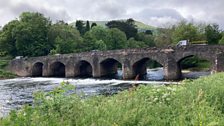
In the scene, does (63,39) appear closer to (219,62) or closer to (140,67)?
(140,67)

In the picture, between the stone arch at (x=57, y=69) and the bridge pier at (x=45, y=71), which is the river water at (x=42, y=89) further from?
the stone arch at (x=57, y=69)

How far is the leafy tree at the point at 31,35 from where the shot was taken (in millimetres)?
76125

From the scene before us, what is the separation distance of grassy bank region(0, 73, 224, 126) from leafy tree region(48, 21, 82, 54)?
6594 centimetres

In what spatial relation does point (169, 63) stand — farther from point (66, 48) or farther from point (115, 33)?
point (115, 33)

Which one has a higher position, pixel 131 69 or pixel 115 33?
pixel 115 33

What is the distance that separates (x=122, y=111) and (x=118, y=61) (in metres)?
44.9

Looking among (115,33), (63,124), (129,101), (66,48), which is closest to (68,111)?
(63,124)

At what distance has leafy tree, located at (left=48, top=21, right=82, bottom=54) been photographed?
255ft

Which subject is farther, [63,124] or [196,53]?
[196,53]

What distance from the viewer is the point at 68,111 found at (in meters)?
10.1

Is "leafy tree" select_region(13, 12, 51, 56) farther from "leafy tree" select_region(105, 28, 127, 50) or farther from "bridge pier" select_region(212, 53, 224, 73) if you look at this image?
"bridge pier" select_region(212, 53, 224, 73)

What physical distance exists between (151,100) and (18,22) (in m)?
72.7

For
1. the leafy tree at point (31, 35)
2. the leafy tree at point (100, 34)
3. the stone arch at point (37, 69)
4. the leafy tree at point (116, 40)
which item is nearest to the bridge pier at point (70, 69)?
the stone arch at point (37, 69)

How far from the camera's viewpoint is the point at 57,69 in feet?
227
